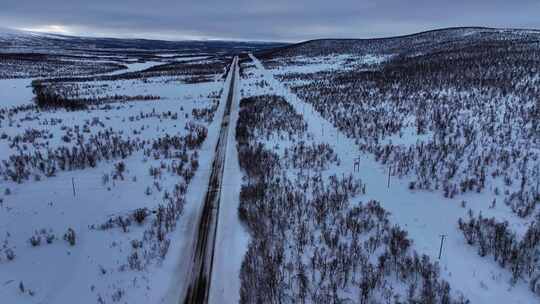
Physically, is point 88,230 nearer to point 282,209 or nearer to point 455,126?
point 282,209

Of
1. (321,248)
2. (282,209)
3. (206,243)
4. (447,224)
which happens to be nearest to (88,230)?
(206,243)

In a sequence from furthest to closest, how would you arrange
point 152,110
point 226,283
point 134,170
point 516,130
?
point 152,110, point 516,130, point 134,170, point 226,283

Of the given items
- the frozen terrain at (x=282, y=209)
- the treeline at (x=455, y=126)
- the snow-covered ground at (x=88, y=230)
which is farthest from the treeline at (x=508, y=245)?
the snow-covered ground at (x=88, y=230)

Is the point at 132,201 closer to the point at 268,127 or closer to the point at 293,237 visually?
the point at 293,237

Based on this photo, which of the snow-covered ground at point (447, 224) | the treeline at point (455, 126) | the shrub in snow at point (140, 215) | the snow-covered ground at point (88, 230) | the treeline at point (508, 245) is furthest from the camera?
the treeline at point (455, 126)

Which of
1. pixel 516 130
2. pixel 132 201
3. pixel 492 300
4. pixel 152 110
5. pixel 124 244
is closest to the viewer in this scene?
pixel 492 300

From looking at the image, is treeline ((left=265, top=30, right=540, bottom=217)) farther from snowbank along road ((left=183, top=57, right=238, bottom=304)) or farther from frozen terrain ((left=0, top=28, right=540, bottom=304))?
snowbank along road ((left=183, top=57, right=238, bottom=304))

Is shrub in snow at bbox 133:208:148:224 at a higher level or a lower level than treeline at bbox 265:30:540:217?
lower

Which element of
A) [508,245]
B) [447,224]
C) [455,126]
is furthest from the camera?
[455,126]

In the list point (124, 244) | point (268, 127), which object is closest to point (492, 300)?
point (124, 244)

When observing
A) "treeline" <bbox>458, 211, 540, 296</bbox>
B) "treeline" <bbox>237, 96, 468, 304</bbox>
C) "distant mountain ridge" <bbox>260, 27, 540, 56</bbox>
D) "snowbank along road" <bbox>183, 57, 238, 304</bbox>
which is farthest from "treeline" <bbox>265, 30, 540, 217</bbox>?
"distant mountain ridge" <bbox>260, 27, 540, 56</bbox>

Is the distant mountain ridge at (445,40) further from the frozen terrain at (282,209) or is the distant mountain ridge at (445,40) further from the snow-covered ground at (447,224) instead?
the snow-covered ground at (447,224)
